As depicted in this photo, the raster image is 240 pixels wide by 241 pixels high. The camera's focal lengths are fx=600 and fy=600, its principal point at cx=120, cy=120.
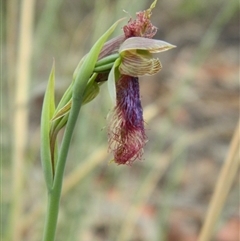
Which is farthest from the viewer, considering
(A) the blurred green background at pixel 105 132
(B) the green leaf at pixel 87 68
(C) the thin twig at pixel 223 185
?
(A) the blurred green background at pixel 105 132

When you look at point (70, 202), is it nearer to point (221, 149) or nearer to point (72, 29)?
point (221, 149)

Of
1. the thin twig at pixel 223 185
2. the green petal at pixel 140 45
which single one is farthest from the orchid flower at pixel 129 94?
the thin twig at pixel 223 185

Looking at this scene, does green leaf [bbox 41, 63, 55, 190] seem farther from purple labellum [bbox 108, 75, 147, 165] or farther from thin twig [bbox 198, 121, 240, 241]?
thin twig [bbox 198, 121, 240, 241]

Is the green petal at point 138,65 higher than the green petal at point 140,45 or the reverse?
the reverse

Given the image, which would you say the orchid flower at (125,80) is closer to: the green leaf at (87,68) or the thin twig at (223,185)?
the green leaf at (87,68)

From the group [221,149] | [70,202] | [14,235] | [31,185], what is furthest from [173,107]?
[221,149]

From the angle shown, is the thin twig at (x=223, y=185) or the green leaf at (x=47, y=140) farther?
the thin twig at (x=223, y=185)
